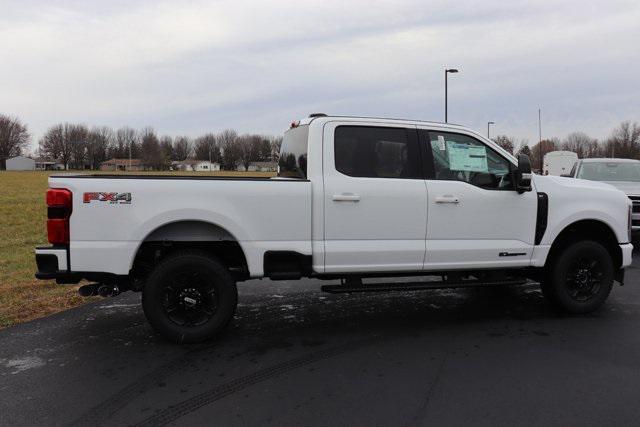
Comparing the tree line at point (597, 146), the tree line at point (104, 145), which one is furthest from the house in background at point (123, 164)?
the tree line at point (597, 146)

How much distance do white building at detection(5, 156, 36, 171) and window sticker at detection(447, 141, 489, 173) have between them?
146m

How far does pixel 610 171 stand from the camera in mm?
12266

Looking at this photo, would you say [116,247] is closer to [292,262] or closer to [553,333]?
[292,262]

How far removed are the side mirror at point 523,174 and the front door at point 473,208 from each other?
87 mm

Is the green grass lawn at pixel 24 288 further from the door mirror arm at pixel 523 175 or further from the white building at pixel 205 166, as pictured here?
the white building at pixel 205 166

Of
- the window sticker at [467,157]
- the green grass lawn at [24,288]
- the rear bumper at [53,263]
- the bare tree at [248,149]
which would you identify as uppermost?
the bare tree at [248,149]

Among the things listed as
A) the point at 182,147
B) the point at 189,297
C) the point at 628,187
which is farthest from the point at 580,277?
the point at 182,147

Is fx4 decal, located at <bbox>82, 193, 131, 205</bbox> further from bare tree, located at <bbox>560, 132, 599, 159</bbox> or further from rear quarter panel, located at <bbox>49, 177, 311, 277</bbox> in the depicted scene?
bare tree, located at <bbox>560, 132, 599, 159</bbox>

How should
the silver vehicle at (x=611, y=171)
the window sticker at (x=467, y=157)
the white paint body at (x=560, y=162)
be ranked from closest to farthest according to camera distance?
the window sticker at (x=467, y=157) → the silver vehicle at (x=611, y=171) → the white paint body at (x=560, y=162)

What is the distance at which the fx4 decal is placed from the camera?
179 inches

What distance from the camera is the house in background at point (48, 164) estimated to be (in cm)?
13675

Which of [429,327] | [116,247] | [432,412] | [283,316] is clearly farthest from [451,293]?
[116,247]

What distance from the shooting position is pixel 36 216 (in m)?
17.3

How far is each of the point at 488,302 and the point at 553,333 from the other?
4.34 feet
